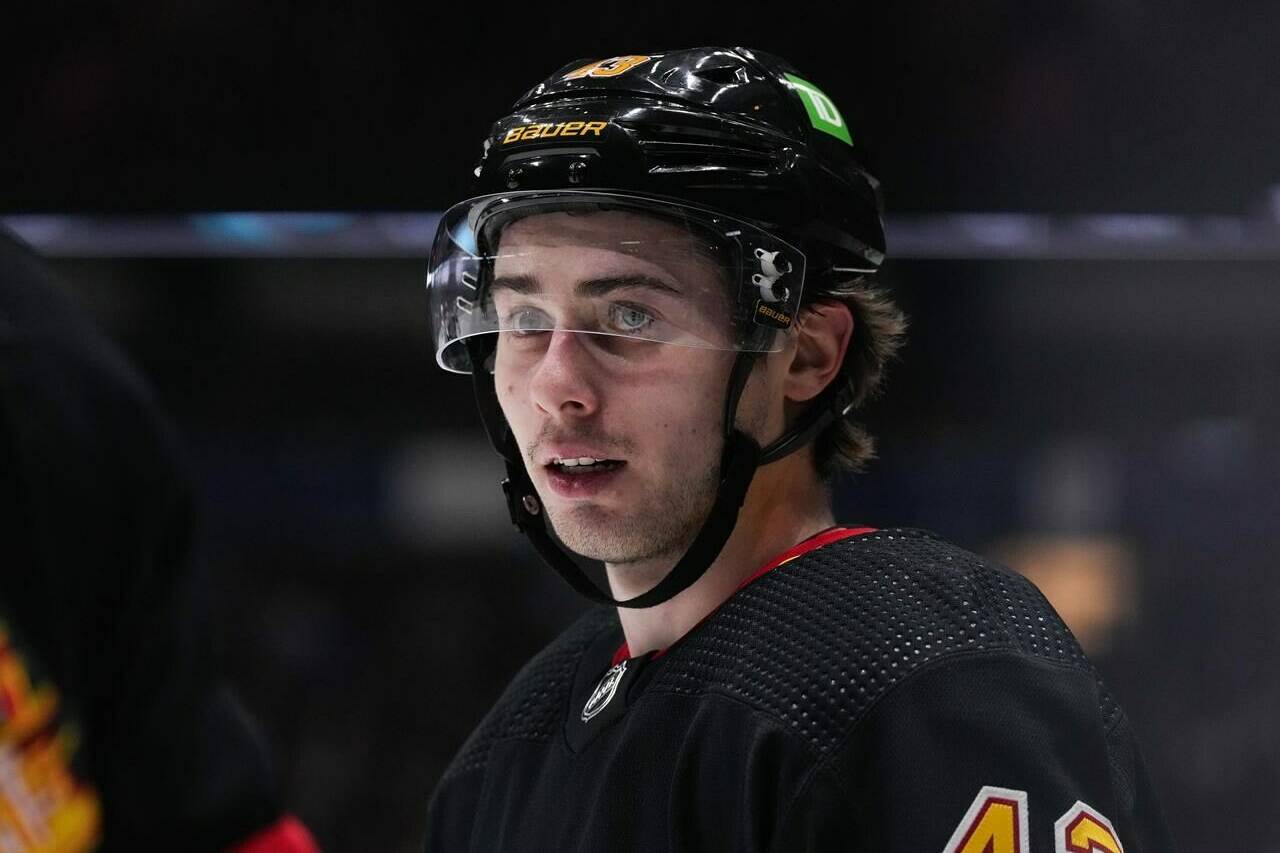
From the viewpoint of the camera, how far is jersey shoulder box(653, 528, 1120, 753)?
1196mm

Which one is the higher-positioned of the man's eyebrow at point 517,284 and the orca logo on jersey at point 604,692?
the man's eyebrow at point 517,284

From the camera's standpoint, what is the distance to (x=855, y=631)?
1245 millimetres

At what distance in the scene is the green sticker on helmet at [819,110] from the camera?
1541 mm

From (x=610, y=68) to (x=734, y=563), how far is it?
20.4 inches

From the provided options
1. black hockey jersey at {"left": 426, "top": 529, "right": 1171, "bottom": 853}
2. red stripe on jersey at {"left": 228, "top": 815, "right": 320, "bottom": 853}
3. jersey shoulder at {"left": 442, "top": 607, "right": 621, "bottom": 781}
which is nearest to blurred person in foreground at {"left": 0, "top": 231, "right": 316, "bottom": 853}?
red stripe on jersey at {"left": 228, "top": 815, "right": 320, "bottom": 853}

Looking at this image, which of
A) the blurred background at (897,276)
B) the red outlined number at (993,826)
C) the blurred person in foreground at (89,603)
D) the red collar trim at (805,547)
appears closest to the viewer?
the blurred person in foreground at (89,603)

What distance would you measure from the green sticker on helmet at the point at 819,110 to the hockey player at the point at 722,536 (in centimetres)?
1

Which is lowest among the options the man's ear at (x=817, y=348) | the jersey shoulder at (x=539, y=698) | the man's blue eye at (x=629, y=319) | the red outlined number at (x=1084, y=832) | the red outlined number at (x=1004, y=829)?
the jersey shoulder at (x=539, y=698)

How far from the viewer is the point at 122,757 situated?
601mm

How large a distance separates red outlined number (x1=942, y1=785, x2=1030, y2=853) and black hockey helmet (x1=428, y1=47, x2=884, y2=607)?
38cm

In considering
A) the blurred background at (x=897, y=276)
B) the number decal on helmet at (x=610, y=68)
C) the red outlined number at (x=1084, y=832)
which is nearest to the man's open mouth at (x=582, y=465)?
the number decal on helmet at (x=610, y=68)

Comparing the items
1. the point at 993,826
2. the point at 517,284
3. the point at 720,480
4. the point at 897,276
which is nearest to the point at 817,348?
the point at 720,480

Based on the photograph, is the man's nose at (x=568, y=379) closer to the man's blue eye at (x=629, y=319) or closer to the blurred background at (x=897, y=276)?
the man's blue eye at (x=629, y=319)

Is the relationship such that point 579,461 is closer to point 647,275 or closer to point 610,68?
point 647,275
